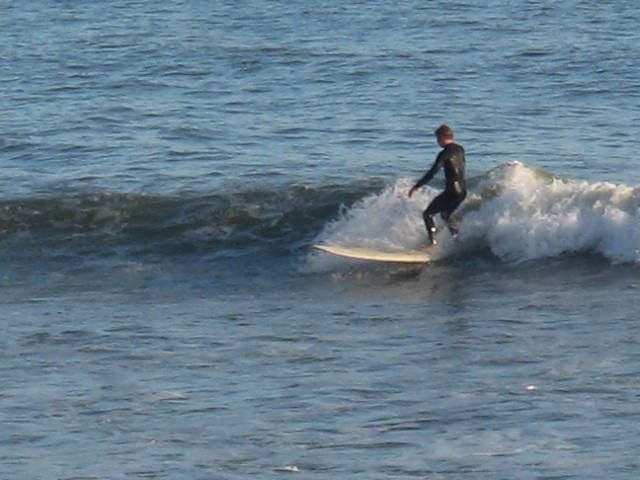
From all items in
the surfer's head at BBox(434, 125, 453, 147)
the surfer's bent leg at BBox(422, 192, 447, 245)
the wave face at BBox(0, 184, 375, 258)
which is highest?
the surfer's head at BBox(434, 125, 453, 147)

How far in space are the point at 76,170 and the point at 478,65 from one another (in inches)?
344

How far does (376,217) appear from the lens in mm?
20922

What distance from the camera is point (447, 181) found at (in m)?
19.2

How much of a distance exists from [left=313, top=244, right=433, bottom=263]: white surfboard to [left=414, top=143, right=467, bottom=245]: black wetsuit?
25 cm

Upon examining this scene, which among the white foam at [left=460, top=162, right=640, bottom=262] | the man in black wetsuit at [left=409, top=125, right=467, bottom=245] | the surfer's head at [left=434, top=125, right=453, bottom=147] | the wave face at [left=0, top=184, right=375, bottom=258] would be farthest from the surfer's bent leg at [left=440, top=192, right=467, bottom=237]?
the wave face at [left=0, top=184, right=375, bottom=258]

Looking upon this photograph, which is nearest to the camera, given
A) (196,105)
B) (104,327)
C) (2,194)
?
(104,327)

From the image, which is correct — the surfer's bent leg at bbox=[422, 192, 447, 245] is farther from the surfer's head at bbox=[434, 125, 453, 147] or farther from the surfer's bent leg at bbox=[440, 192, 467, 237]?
the surfer's head at bbox=[434, 125, 453, 147]

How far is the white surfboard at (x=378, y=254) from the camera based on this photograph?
63.6 ft

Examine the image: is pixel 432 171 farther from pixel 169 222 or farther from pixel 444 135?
pixel 169 222

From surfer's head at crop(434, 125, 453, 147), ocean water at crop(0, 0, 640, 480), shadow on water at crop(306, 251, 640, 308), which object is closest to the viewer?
ocean water at crop(0, 0, 640, 480)

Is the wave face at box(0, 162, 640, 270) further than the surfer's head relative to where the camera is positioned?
Yes

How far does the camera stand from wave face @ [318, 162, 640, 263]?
65.1 ft

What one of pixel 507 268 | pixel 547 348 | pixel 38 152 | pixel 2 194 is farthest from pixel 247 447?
pixel 38 152

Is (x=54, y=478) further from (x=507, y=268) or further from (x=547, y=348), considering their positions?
(x=507, y=268)
